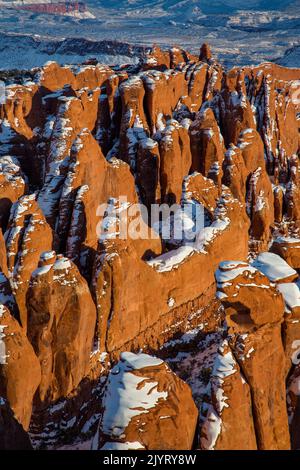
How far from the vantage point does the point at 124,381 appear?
11609 millimetres

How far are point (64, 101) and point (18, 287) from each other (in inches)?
615

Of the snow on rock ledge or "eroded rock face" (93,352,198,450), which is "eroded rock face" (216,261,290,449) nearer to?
the snow on rock ledge

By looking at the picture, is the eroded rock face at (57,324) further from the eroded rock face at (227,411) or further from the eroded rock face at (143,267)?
the eroded rock face at (227,411)

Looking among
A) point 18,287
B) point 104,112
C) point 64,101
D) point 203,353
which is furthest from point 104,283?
point 104,112

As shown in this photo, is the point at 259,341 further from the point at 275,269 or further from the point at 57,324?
the point at 57,324

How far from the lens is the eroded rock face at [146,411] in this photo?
1089cm

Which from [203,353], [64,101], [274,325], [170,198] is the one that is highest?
[64,101]

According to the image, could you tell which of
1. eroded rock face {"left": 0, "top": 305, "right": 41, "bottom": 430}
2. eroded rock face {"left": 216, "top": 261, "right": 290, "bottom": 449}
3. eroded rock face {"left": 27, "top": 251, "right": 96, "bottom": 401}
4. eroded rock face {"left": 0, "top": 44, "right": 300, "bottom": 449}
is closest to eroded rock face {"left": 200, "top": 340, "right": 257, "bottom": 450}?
eroded rock face {"left": 0, "top": 44, "right": 300, "bottom": 449}

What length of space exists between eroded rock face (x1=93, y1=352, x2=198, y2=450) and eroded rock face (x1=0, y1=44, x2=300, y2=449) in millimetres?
33

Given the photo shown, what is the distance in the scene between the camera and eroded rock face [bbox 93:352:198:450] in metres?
10.9

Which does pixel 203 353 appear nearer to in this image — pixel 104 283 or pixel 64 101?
pixel 104 283

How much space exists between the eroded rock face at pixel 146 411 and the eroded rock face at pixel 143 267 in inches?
1.3

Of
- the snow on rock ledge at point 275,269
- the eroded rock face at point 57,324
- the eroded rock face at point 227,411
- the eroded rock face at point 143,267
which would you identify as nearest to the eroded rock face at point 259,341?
the eroded rock face at point 143,267

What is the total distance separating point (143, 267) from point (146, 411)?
8881mm
